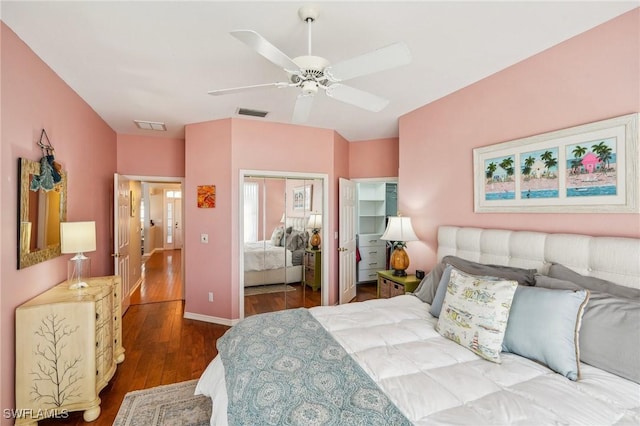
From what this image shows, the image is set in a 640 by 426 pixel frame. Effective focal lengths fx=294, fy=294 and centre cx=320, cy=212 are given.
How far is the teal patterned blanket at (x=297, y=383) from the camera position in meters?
1.11

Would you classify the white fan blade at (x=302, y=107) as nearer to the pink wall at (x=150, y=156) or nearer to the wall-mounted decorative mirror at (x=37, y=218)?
the wall-mounted decorative mirror at (x=37, y=218)

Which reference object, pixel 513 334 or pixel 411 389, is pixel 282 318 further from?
pixel 513 334

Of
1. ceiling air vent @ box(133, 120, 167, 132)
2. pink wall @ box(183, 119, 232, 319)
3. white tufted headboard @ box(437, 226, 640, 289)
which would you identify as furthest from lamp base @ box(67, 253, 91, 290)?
white tufted headboard @ box(437, 226, 640, 289)

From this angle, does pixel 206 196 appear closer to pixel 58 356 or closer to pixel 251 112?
pixel 251 112

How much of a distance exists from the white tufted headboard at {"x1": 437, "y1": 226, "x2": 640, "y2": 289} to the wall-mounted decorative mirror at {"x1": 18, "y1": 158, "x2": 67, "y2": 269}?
335cm

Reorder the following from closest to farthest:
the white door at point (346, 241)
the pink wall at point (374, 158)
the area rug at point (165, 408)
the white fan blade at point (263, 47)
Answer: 1. the white fan blade at point (263, 47)
2. the area rug at point (165, 408)
3. the white door at point (346, 241)
4. the pink wall at point (374, 158)

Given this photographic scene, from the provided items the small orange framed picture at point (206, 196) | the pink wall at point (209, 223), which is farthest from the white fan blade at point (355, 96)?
the small orange framed picture at point (206, 196)

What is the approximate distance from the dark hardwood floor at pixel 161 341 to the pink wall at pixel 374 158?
204 cm

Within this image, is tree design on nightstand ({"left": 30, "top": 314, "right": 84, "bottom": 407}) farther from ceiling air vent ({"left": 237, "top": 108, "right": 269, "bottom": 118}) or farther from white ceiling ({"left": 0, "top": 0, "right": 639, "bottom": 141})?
ceiling air vent ({"left": 237, "top": 108, "right": 269, "bottom": 118})

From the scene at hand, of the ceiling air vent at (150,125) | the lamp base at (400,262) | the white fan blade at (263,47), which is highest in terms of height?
the ceiling air vent at (150,125)

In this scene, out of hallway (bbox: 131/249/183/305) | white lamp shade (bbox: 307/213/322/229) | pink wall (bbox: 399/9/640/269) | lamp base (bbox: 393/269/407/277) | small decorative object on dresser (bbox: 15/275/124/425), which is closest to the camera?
pink wall (bbox: 399/9/640/269)

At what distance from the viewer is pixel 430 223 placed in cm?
323

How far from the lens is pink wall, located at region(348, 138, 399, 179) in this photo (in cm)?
452

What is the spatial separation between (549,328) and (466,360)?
1.42ft
